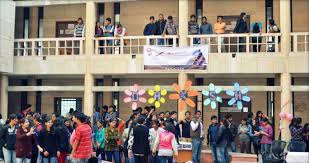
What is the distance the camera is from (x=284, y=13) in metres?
20.0

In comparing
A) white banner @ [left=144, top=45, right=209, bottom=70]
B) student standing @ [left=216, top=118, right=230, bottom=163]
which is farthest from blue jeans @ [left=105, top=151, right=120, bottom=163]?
white banner @ [left=144, top=45, right=209, bottom=70]

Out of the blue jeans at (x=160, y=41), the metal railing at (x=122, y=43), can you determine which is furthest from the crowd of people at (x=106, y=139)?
the blue jeans at (x=160, y=41)

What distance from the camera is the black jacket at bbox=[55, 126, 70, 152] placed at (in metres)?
12.9

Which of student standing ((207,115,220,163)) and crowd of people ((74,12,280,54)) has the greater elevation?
crowd of people ((74,12,280,54))

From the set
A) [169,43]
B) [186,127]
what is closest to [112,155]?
[186,127]

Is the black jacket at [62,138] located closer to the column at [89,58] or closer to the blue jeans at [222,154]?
the blue jeans at [222,154]

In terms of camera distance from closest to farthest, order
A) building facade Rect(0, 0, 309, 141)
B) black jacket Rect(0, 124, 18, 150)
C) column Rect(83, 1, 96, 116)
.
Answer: black jacket Rect(0, 124, 18, 150)
building facade Rect(0, 0, 309, 141)
column Rect(83, 1, 96, 116)

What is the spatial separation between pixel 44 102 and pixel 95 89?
500cm

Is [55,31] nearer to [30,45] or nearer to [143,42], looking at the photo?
[30,45]

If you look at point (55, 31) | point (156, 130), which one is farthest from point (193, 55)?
point (55, 31)

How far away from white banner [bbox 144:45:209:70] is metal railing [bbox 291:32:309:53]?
11.2 ft

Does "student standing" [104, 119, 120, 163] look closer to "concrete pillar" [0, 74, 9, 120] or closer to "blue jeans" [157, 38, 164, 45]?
"blue jeans" [157, 38, 164, 45]

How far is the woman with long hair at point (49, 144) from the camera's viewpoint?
12.8 m

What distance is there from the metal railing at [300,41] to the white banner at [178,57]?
11.2ft
